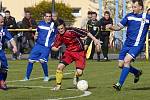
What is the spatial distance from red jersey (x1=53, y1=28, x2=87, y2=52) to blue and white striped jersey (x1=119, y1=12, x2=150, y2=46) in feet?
3.76

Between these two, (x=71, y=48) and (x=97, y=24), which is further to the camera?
(x=97, y=24)

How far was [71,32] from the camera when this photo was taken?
587 inches

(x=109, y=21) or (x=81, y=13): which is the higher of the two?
(x=109, y=21)

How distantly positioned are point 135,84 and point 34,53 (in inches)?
142

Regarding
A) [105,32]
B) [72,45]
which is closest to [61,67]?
[72,45]

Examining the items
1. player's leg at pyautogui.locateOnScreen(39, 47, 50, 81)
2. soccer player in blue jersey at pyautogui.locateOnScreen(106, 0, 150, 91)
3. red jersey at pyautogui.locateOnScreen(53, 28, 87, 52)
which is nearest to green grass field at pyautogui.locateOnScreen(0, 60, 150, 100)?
player's leg at pyautogui.locateOnScreen(39, 47, 50, 81)

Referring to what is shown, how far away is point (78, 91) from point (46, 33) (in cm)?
439

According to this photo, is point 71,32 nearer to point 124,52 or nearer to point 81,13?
point 124,52

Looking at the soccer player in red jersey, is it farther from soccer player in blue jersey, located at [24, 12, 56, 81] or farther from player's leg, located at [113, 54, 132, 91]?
soccer player in blue jersey, located at [24, 12, 56, 81]

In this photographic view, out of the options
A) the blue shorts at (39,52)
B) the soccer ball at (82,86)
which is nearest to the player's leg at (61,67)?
the soccer ball at (82,86)

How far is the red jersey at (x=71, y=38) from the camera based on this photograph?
48.9 feet

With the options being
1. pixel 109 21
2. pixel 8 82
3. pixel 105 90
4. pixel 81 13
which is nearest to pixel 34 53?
pixel 8 82

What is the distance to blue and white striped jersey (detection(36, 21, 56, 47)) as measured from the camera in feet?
59.5

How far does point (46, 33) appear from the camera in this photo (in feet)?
59.8
